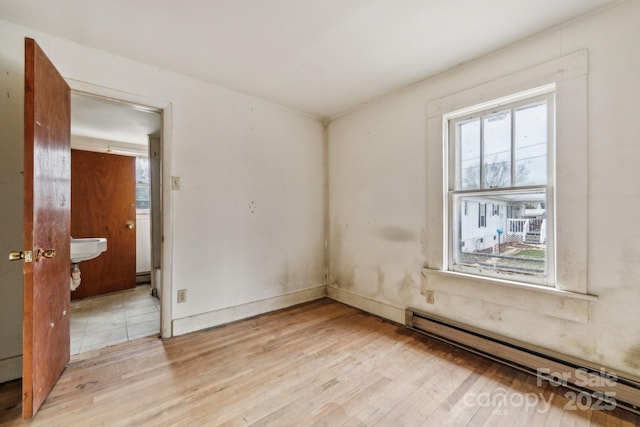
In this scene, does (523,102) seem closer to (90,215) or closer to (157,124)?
(157,124)

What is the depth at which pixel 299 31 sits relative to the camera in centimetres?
192

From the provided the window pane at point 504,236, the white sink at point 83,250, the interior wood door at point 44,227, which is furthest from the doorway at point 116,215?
the window pane at point 504,236

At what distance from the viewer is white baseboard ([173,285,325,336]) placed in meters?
2.54

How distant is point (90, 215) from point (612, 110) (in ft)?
18.4

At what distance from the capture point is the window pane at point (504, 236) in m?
2.01

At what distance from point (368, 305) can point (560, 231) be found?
193cm

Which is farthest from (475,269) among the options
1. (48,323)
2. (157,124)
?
(157,124)

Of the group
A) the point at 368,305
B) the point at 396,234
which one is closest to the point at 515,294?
the point at 396,234

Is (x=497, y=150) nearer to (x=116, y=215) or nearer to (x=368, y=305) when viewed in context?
(x=368, y=305)

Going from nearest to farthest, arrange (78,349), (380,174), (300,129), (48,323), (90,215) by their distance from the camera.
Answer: (48,323) < (78,349) < (380,174) < (300,129) < (90,215)

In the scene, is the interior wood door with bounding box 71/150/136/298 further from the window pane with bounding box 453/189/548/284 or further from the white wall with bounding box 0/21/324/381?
the window pane with bounding box 453/189/548/284

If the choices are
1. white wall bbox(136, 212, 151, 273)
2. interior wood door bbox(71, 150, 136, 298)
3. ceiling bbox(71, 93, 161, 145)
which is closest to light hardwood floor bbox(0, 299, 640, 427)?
interior wood door bbox(71, 150, 136, 298)

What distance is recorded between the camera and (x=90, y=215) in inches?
149

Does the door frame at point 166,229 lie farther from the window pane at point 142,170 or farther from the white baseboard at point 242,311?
the window pane at point 142,170
